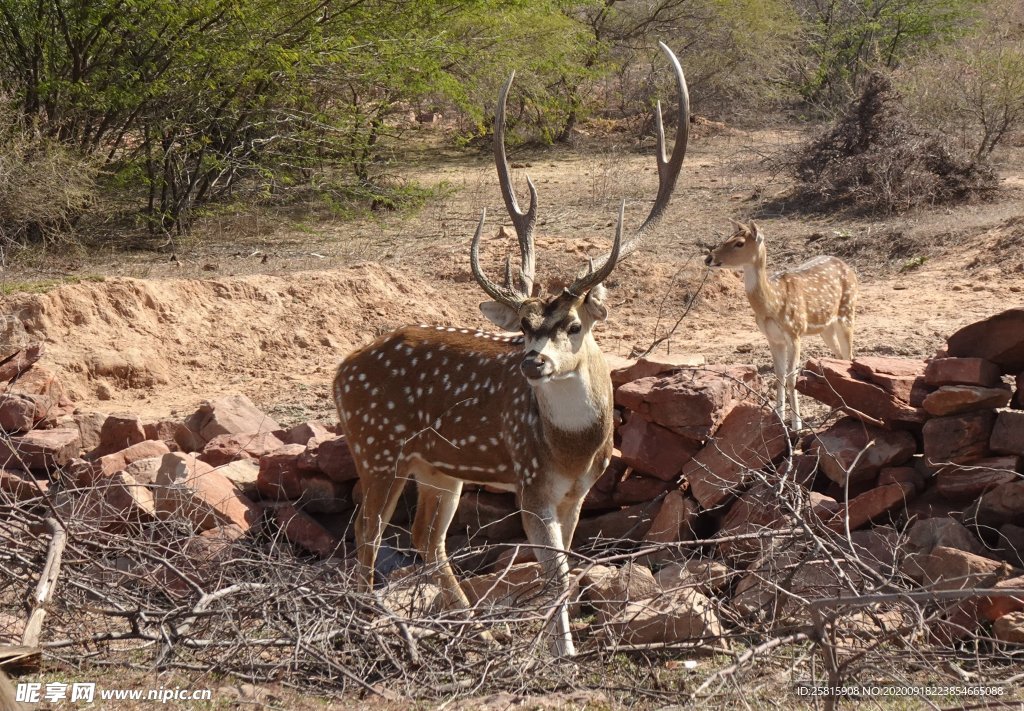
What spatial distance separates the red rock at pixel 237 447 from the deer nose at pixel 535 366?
3946 millimetres

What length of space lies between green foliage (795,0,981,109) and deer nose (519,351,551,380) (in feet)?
72.4

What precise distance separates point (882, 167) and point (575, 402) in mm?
12347

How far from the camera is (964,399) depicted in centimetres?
718

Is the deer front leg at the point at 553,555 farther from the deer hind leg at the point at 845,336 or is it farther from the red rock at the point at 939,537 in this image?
the deer hind leg at the point at 845,336

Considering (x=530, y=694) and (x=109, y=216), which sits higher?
(x=530, y=694)

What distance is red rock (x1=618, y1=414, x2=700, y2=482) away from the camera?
8.00 metres

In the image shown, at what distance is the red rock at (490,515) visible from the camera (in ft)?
27.5

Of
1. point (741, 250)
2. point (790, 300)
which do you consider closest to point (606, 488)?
point (790, 300)

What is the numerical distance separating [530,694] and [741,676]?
3.19ft

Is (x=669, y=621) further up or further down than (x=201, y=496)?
further up

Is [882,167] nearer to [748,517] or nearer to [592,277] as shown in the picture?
[748,517]

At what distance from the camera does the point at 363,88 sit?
743 inches

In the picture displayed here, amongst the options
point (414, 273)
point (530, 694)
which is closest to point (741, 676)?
point (530, 694)

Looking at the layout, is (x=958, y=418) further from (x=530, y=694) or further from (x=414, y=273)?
(x=414, y=273)
